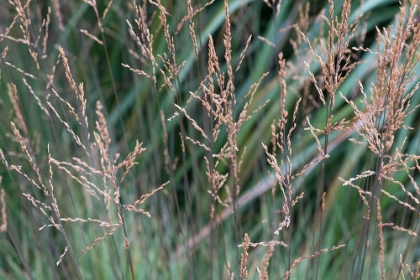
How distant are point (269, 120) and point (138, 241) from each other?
61cm

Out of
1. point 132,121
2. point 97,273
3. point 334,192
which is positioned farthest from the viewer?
point 132,121

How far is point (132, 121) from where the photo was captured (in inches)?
78.1

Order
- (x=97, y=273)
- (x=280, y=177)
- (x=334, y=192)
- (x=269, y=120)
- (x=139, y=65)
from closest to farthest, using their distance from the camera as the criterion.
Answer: (x=280, y=177)
(x=97, y=273)
(x=334, y=192)
(x=269, y=120)
(x=139, y=65)

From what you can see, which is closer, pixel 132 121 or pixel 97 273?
pixel 97 273

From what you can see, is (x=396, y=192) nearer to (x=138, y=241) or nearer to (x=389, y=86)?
(x=138, y=241)

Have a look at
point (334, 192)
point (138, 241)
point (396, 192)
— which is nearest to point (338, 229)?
point (334, 192)

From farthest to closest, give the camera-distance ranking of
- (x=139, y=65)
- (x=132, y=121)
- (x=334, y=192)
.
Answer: (x=139, y=65)
(x=132, y=121)
(x=334, y=192)

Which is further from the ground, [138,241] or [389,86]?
[389,86]

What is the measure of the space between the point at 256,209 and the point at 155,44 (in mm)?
714

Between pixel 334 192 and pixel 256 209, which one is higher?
pixel 334 192

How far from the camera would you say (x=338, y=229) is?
1671 millimetres

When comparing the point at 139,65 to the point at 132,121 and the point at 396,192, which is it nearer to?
the point at 132,121

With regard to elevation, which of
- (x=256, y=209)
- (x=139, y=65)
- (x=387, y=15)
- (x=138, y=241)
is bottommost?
(x=256, y=209)

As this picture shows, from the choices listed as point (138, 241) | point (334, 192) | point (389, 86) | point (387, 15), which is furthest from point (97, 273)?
point (387, 15)
